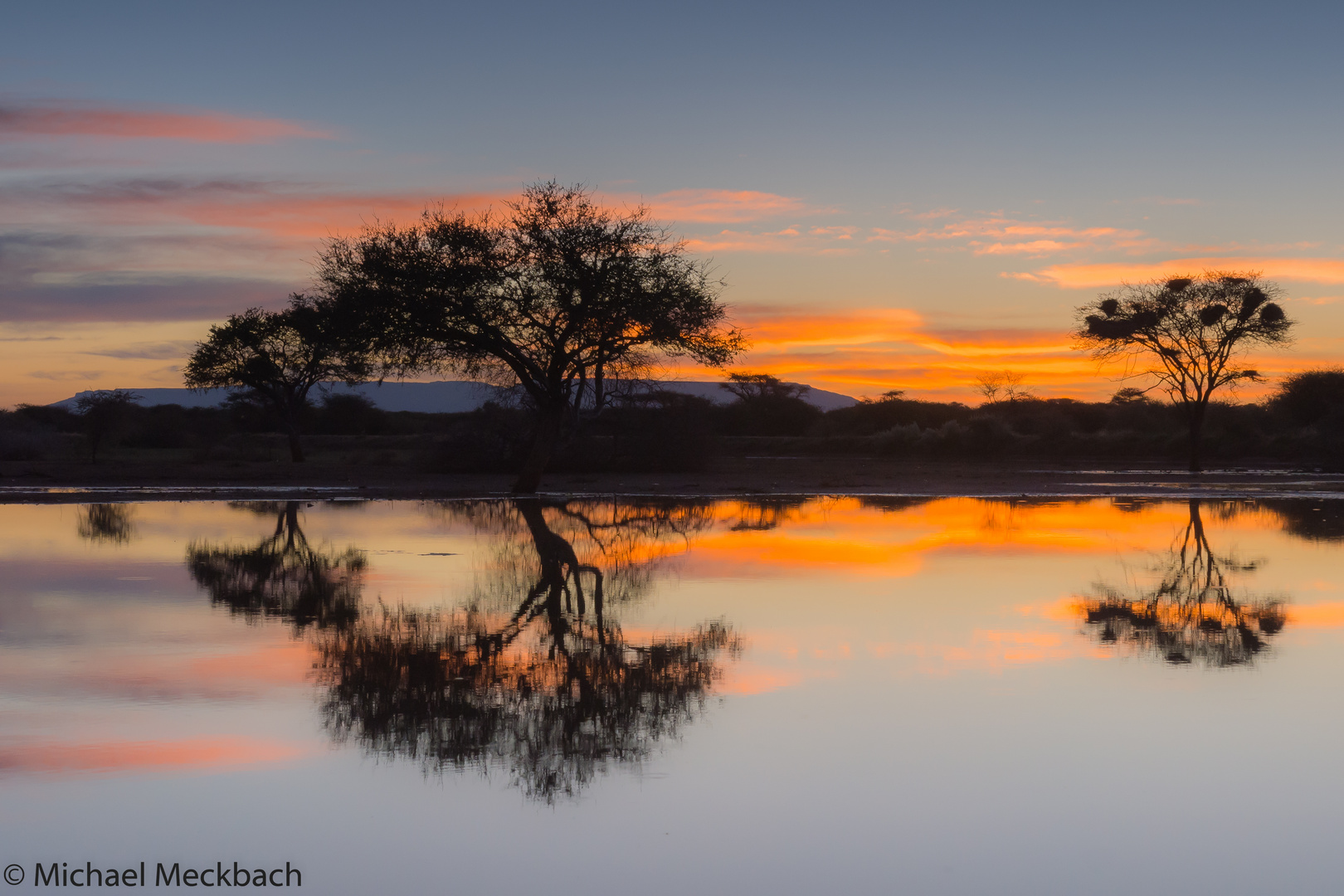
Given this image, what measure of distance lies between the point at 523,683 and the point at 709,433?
106ft

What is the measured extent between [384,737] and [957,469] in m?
35.6

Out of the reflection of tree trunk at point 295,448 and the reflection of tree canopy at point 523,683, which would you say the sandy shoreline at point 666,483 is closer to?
the reflection of tree trunk at point 295,448

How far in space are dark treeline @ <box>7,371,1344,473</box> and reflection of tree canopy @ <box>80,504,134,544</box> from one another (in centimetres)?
1002

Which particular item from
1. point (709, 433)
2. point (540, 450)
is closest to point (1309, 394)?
point (709, 433)

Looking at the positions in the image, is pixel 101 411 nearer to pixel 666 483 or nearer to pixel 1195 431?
pixel 666 483

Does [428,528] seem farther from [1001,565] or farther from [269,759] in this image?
[269,759]

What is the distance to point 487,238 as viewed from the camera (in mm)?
24391

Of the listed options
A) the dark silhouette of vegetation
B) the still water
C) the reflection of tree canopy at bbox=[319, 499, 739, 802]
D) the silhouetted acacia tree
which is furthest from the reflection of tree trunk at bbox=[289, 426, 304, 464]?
the reflection of tree canopy at bbox=[319, 499, 739, 802]

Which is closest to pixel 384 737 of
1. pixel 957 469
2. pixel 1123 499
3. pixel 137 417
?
pixel 1123 499

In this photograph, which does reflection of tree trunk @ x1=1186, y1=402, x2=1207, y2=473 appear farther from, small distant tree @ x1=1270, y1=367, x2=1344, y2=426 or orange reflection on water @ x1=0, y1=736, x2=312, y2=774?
orange reflection on water @ x1=0, y1=736, x2=312, y2=774

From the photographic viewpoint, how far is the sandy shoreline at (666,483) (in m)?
25.5

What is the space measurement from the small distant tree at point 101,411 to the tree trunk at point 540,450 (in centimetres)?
2224

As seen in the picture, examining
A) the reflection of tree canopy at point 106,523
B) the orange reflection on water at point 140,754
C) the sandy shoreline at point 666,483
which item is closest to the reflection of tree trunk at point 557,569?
the orange reflection on water at point 140,754

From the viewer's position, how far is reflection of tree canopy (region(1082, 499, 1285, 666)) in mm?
7359
